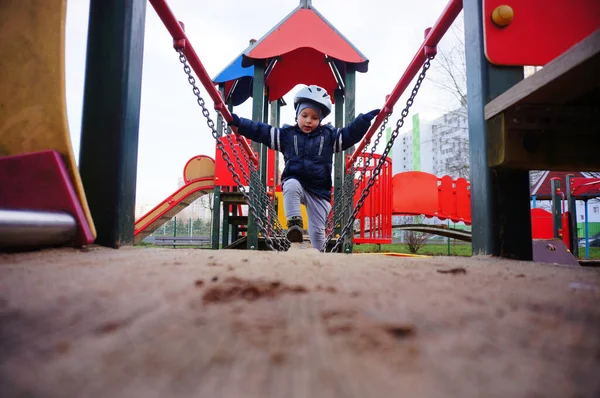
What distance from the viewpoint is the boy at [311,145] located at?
6.93 ft

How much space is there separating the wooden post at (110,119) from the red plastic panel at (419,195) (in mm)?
3752

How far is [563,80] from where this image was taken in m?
0.56

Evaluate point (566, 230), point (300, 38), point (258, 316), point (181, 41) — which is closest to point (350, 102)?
point (300, 38)

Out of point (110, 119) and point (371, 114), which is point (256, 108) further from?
point (110, 119)

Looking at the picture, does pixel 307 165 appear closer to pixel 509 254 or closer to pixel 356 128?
pixel 356 128

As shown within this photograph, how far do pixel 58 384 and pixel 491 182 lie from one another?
83 cm

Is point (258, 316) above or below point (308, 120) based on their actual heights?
below

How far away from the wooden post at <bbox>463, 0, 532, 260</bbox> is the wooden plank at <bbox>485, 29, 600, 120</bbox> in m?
0.09

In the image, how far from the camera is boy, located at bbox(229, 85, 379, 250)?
2.11m

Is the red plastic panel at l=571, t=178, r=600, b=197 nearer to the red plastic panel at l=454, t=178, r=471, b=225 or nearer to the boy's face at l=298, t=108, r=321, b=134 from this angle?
the red plastic panel at l=454, t=178, r=471, b=225

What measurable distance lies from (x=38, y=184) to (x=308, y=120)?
1653 mm

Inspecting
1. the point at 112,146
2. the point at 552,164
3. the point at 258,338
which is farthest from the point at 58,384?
the point at 552,164

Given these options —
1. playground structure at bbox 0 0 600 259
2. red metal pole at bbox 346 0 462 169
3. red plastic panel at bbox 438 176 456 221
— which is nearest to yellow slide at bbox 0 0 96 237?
playground structure at bbox 0 0 600 259

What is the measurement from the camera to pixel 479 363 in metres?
0.18
